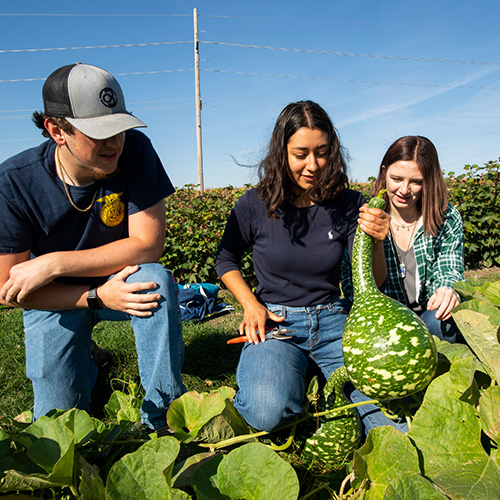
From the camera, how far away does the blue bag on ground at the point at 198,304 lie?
15.8ft

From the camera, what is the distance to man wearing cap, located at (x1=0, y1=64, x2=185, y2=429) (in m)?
2.18

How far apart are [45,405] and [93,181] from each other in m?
1.34

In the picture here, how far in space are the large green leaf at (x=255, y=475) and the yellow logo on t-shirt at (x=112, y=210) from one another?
177 centimetres

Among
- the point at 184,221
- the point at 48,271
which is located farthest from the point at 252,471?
the point at 184,221

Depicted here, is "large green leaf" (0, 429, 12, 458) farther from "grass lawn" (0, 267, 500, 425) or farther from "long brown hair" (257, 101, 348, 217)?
"long brown hair" (257, 101, 348, 217)

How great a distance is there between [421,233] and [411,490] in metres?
2.27

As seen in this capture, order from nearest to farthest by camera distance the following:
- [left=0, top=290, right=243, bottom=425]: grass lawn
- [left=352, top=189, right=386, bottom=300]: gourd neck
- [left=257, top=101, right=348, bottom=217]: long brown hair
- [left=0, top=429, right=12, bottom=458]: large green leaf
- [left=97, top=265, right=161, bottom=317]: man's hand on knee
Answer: [left=0, top=429, right=12, bottom=458]: large green leaf → [left=352, top=189, right=386, bottom=300]: gourd neck → [left=97, top=265, right=161, bottom=317]: man's hand on knee → [left=257, top=101, right=348, bottom=217]: long brown hair → [left=0, top=290, right=243, bottom=425]: grass lawn

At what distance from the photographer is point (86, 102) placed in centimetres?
221

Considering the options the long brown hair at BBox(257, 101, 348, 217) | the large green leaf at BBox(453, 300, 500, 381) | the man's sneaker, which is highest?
the long brown hair at BBox(257, 101, 348, 217)

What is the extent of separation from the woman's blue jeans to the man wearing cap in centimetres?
40

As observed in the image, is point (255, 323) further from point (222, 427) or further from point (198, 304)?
point (198, 304)

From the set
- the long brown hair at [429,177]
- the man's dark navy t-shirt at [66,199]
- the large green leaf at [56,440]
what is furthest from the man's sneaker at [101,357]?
the long brown hair at [429,177]

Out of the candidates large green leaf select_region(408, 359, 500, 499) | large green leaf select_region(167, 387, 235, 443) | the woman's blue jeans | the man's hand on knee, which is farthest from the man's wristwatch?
large green leaf select_region(408, 359, 500, 499)

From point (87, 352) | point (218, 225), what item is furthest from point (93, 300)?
point (218, 225)
